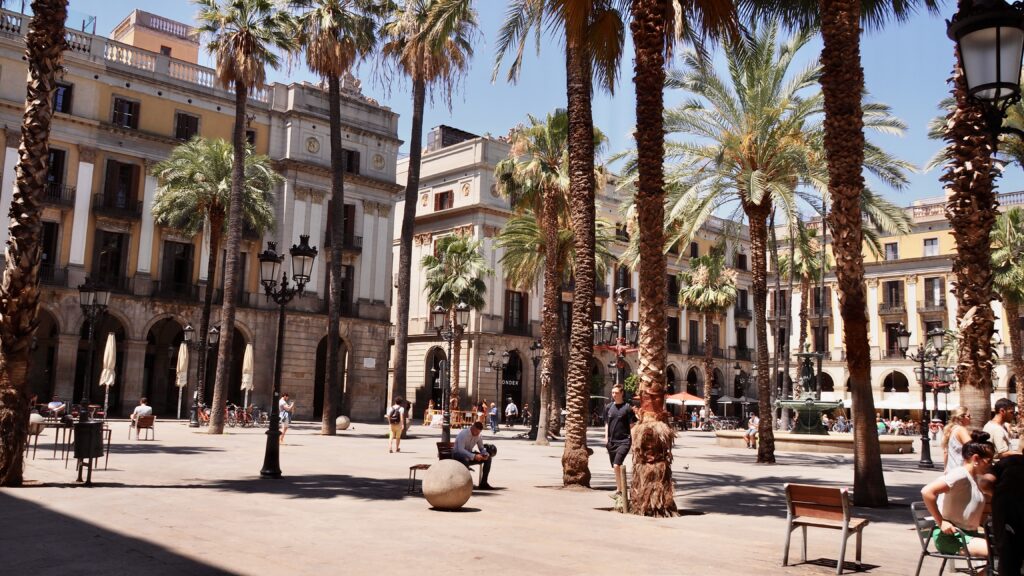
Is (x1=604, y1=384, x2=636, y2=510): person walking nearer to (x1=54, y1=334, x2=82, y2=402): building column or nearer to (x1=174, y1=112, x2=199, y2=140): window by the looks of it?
(x1=54, y1=334, x2=82, y2=402): building column

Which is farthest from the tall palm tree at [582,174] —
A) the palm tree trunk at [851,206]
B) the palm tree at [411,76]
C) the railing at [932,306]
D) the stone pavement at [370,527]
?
the railing at [932,306]

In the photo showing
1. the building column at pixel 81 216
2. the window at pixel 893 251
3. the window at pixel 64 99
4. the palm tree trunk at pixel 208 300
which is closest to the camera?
the palm tree trunk at pixel 208 300

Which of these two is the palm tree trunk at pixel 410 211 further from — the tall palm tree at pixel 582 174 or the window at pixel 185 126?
the window at pixel 185 126

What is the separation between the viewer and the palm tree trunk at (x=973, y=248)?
9.16 metres

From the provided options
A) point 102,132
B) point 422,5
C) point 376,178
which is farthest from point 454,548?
point 376,178

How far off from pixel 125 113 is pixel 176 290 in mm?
8209

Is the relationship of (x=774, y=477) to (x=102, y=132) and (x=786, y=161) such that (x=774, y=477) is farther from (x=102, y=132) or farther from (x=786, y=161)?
(x=102, y=132)

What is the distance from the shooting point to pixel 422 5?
2797 centimetres

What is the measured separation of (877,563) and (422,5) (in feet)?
79.7

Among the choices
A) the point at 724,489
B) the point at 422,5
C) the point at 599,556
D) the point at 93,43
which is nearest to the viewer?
the point at 599,556

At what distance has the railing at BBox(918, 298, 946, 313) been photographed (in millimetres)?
60312

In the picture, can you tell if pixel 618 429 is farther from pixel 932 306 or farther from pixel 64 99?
pixel 932 306

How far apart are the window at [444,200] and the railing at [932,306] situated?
118 ft

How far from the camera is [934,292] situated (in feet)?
200
